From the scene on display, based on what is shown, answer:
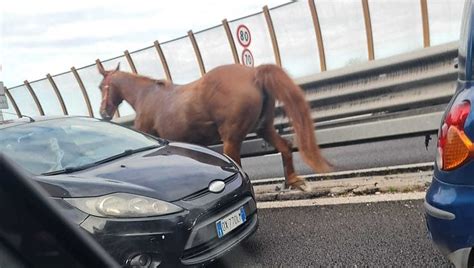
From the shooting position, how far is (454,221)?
248 centimetres

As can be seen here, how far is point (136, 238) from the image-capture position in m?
3.06

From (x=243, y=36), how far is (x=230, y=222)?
716 centimetres

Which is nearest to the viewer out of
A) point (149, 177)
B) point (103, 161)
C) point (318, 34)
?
point (149, 177)

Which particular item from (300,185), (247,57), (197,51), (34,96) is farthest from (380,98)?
(34,96)

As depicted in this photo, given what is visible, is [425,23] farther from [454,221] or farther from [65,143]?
[454,221]

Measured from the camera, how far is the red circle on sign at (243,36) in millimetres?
10195

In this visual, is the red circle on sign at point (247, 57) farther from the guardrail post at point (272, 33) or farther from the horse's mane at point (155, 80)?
the horse's mane at point (155, 80)

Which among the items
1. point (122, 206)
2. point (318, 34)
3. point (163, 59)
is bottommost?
point (163, 59)

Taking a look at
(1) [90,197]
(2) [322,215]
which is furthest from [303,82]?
(1) [90,197]

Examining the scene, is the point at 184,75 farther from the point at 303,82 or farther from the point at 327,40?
the point at 303,82

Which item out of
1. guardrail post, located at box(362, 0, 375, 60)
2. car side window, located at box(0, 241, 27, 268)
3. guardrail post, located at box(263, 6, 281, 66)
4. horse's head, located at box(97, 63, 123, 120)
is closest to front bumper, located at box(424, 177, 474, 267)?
car side window, located at box(0, 241, 27, 268)

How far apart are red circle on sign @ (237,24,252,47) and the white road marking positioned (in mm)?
5574

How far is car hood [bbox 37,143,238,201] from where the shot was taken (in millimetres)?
3238

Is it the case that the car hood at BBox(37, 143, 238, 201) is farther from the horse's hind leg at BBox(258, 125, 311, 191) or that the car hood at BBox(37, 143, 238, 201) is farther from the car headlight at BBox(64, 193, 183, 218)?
the horse's hind leg at BBox(258, 125, 311, 191)
